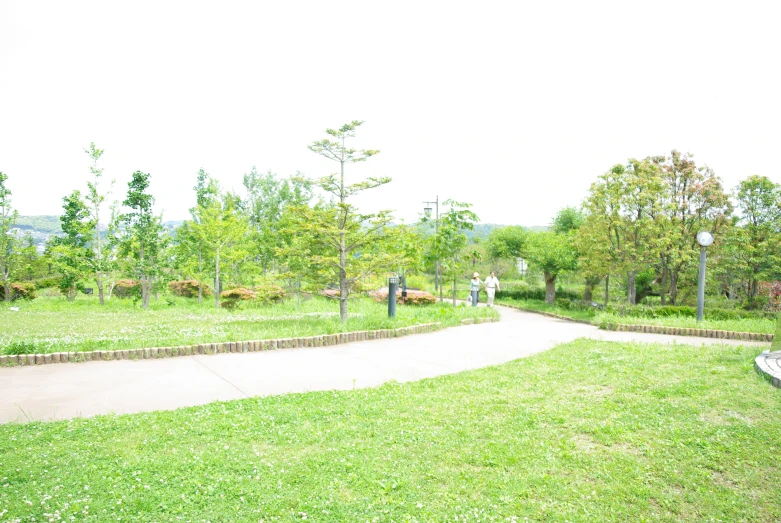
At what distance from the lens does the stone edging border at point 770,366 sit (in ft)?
17.5

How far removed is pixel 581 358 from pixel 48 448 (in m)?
6.47

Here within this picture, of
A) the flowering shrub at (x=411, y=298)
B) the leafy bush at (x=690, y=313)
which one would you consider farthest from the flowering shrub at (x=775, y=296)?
the flowering shrub at (x=411, y=298)

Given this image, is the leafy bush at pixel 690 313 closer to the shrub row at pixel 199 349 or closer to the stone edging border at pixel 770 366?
the stone edging border at pixel 770 366

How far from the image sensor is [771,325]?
37.2 feet

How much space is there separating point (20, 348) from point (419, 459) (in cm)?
622

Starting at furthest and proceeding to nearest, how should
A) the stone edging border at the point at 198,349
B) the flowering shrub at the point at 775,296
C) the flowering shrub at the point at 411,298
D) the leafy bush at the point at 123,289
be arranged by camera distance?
the leafy bush at the point at 123,289, the flowering shrub at the point at 411,298, the flowering shrub at the point at 775,296, the stone edging border at the point at 198,349

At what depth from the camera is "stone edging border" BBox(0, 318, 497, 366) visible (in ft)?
21.9

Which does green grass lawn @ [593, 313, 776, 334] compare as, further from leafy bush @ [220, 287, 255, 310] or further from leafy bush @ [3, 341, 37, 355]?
leafy bush @ [220, 287, 255, 310]

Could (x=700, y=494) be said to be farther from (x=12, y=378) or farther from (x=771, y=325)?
(x=771, y=325)

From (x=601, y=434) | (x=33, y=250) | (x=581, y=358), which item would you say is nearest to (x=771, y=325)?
(x=581, y=358)

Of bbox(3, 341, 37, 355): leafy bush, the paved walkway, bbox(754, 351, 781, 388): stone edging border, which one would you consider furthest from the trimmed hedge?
bbox(3, 341, 37, 355): leafy bush

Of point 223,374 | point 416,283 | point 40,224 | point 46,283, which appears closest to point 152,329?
point 223,374

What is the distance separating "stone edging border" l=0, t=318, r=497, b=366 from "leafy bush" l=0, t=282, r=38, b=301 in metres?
15.7

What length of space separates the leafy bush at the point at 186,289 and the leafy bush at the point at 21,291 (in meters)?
5.47
